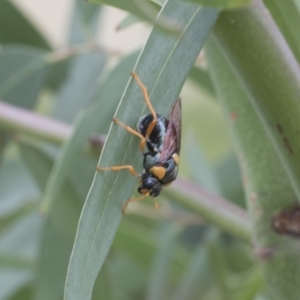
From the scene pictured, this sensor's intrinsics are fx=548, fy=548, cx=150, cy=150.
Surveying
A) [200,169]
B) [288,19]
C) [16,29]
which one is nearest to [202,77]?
[200,169]

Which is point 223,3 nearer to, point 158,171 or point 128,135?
point 128,135

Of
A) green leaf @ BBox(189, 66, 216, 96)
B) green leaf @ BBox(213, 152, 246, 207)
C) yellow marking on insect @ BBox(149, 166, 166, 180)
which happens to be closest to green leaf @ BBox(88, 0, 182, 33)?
yellow marking on insect @ BBox(149, 166, 166, 180)

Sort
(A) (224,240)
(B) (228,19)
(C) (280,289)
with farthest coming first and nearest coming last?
(A) (224,240), (C) (280,289), (B) (228,19)

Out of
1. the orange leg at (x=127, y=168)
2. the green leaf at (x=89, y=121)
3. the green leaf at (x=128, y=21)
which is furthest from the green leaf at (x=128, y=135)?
the green leaf at (x=89, y=121)

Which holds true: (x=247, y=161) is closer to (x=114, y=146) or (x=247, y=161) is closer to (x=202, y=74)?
(x=114, y=146)

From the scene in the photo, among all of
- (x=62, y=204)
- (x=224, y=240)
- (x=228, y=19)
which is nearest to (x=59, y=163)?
(x=62, y=204)
